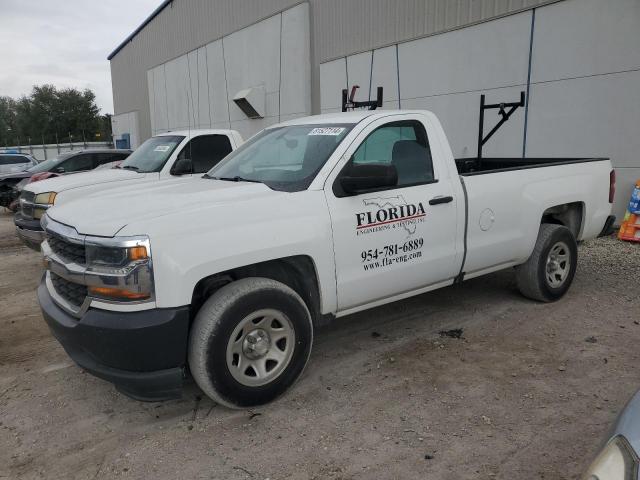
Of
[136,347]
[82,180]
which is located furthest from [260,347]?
[82,180]

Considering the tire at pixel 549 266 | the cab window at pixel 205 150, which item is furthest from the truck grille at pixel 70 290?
the cab window at pixel 205 150

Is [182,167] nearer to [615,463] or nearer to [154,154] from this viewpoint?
[154,154]

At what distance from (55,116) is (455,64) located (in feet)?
233

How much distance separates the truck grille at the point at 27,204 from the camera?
21.9 ft

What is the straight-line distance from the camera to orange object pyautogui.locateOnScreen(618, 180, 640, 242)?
25.1 ft

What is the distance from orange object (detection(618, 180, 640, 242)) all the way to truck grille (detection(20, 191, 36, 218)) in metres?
8.46

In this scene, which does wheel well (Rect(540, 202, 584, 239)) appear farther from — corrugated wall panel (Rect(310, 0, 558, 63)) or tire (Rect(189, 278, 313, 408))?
corrugated wall panel (Rect(310, 0, 558, 63))

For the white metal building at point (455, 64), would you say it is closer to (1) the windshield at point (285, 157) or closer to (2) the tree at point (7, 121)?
(1) the windshield at point (285, 157)

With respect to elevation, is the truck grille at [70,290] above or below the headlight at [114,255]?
below

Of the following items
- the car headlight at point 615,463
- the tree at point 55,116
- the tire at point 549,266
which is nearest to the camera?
the car headlight at point 615,463

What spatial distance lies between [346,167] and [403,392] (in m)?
1.61

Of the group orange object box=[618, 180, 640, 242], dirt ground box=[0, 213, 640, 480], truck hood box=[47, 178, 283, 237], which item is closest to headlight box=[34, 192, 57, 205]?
dirt ground box=[0, 213, 640, 480]

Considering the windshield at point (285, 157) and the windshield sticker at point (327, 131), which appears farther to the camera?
the windshield sticker at point (327, 131)

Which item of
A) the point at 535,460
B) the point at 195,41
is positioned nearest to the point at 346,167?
the point at 535,460
